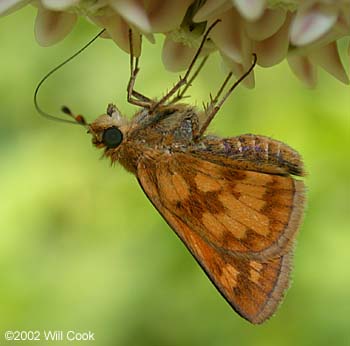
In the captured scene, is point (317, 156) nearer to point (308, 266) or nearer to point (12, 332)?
point (308, 266)

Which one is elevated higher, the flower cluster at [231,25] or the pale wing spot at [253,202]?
the flower cluster at [231,25]

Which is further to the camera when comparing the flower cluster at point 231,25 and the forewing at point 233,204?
the forewing at point 233,204

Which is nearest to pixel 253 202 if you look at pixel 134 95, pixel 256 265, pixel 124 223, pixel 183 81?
pixel 256 265

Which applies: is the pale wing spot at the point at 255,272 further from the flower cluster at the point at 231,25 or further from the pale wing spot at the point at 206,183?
the flower cluster at the point at 231,25

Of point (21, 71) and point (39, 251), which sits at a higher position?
point (21, 71)

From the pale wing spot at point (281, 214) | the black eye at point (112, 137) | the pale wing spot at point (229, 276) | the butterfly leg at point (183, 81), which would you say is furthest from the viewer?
the black eye at point (112, 137)

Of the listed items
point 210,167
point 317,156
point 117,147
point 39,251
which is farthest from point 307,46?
point 39,251

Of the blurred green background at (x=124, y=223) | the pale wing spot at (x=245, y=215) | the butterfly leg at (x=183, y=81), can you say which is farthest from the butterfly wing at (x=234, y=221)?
the blurred green background at (x=124, y=223)

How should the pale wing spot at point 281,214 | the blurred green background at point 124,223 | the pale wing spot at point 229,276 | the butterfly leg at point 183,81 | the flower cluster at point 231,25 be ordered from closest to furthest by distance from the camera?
1. the flower cluster at point 231,25
2. the butterfly leg at point 183,81
3. the pale wing spot at point 281,214
4. the pale wing spot at point 229,276
5. the blurred green background at point 124,223
